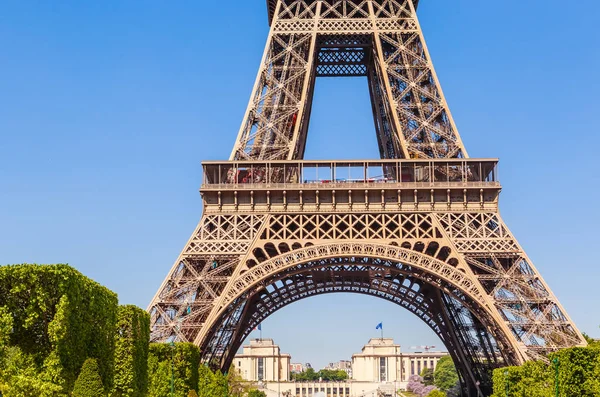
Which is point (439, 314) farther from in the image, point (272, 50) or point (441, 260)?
point (272, 50)

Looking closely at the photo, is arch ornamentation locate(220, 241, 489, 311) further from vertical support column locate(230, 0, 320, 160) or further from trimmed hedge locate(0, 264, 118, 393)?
trimmed hedge locate(0, 264, 118, 393)

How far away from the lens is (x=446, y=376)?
147750 millimetres

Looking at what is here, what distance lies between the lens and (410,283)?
5988 centimetres

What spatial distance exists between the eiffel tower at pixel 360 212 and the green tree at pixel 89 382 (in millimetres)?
15215

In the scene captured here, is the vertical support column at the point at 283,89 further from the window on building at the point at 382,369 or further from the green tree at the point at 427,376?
the window on building at the point at 382,369

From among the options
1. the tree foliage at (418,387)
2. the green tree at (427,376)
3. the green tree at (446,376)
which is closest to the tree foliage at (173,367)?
the tree foliage at (418,387)

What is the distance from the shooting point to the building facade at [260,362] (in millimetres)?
176750

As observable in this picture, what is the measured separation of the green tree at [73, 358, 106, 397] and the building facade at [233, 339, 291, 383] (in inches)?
5772

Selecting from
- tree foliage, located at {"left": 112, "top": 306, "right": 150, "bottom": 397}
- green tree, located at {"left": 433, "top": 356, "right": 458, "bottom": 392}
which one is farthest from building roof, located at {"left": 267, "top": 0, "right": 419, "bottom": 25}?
green tree, located at {"left": 433, "top": 356, "right": 458, "bottom": 392}

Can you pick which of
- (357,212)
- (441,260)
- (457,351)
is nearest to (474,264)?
(441,260)

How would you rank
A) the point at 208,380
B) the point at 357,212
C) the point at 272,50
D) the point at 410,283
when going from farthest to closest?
the point at 410,283 → the point at 272,50 → the point at 208,380 → the point at 357,212

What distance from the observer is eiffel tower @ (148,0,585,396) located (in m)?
46.0

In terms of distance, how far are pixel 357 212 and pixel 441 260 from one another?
5441 mm

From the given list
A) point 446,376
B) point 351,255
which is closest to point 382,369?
point 446,376
